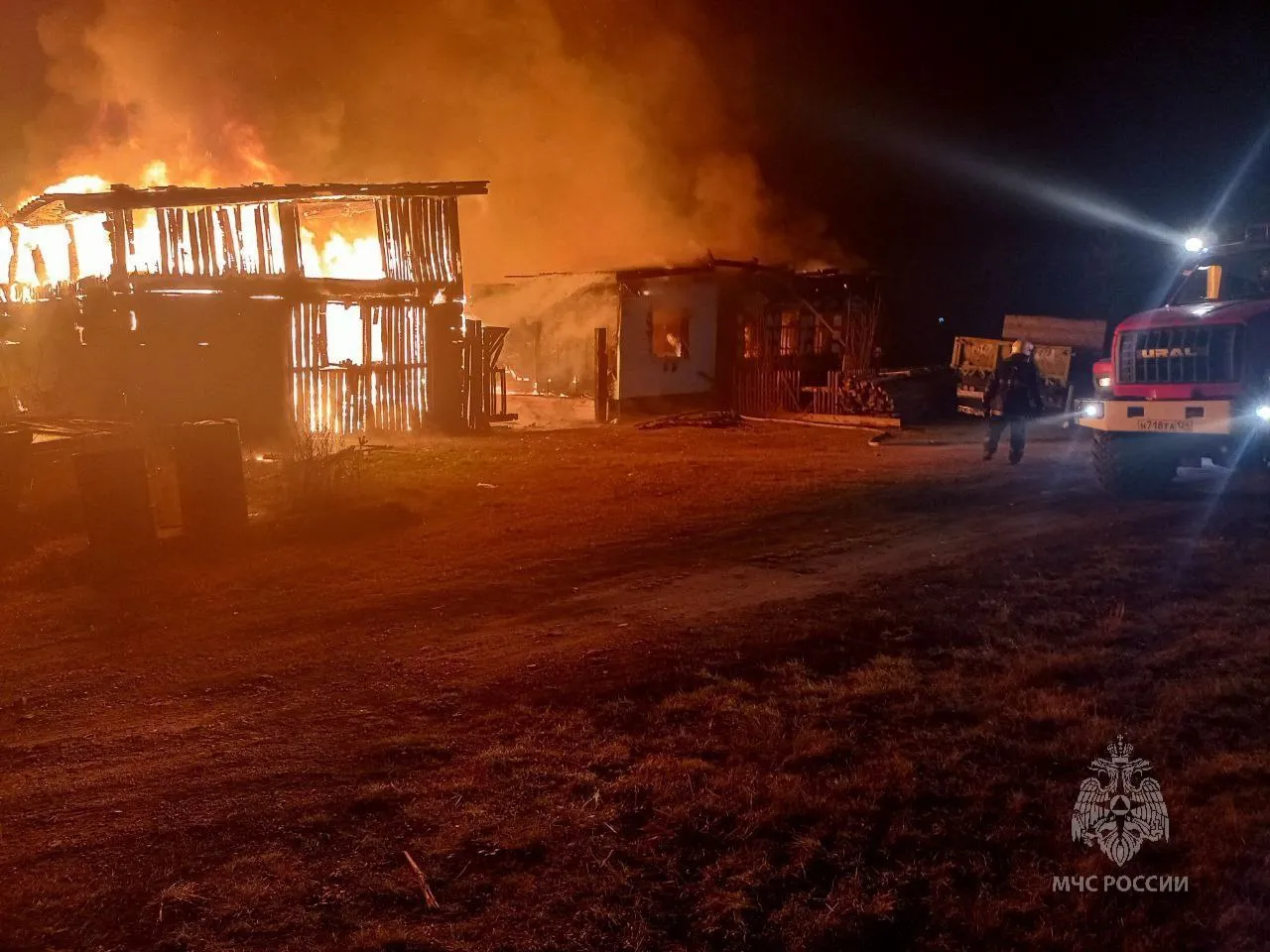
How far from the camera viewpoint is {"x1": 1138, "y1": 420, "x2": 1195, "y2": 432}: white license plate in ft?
32.8

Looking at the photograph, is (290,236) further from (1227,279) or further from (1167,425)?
(1227,279)

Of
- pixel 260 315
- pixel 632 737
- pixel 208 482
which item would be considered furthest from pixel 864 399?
pixel 632 737

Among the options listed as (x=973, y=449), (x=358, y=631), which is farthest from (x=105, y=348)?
(x=973, y=449)

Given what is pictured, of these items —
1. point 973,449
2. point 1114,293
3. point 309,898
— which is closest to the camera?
point 309,898

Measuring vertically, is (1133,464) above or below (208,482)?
→ below

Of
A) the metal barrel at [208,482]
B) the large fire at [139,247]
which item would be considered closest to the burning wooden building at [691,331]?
the large fire at [139,247]

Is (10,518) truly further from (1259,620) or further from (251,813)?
(1259,620)

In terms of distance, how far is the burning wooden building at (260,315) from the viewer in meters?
16.0

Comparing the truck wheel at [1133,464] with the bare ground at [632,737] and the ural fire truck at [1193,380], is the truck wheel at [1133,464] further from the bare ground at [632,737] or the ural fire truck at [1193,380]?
the bare ground at [632,737]

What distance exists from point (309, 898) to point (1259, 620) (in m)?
5.95

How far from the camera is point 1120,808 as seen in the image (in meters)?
4.09

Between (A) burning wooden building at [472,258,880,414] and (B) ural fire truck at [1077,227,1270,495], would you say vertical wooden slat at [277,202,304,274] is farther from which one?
(B) ural fire truck at [1077,227,1270,495]

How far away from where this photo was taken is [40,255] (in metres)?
21.0

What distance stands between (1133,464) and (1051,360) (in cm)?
1085
